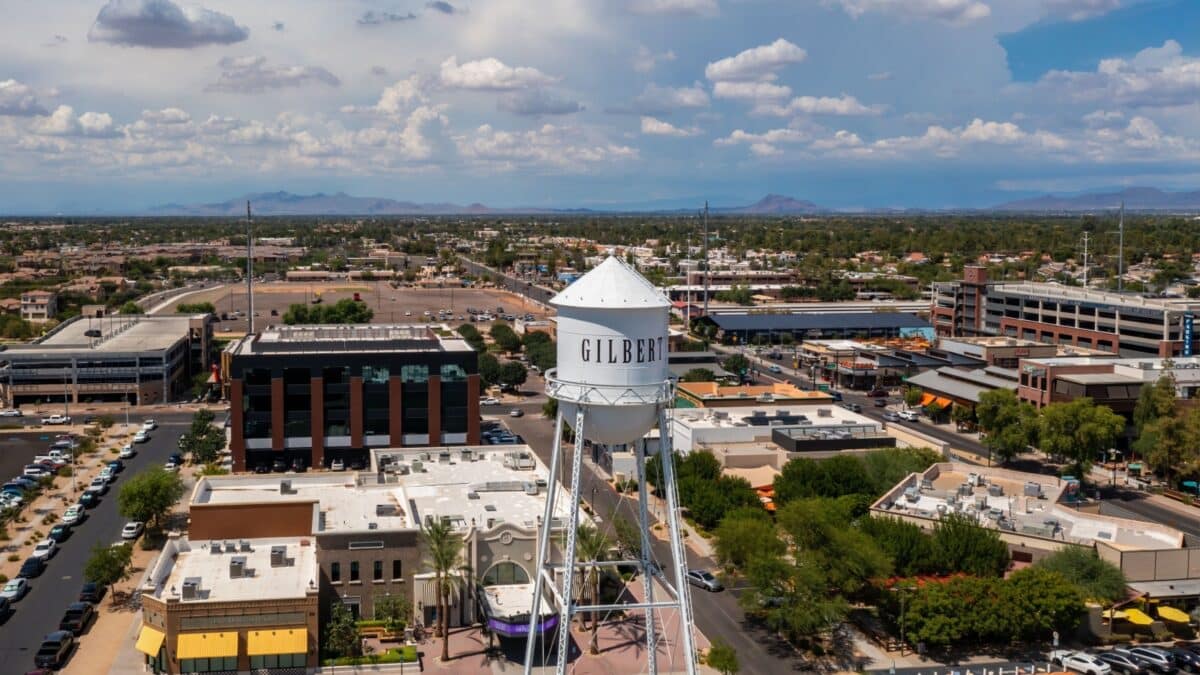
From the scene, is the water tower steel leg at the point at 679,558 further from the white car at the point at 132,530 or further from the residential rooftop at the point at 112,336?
the residential rooftop at the point at 112,336

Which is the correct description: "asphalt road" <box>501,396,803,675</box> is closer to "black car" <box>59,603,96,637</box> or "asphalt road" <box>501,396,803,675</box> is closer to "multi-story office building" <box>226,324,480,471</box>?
"multi-story office building" <box>226,324,480,471</box>

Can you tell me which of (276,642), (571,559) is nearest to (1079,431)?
(276,642)

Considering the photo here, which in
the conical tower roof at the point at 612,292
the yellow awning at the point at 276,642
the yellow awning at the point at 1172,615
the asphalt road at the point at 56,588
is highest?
the conical tower roof at the point at 612,292

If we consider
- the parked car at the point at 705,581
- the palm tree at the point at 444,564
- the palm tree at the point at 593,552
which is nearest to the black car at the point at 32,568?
the palm tree at the point at 444,564

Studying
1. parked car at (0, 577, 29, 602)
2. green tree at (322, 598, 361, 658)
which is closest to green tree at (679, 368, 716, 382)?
green tree at (322, 598, 361, 658)

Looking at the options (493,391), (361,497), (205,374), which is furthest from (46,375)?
(361,497)
